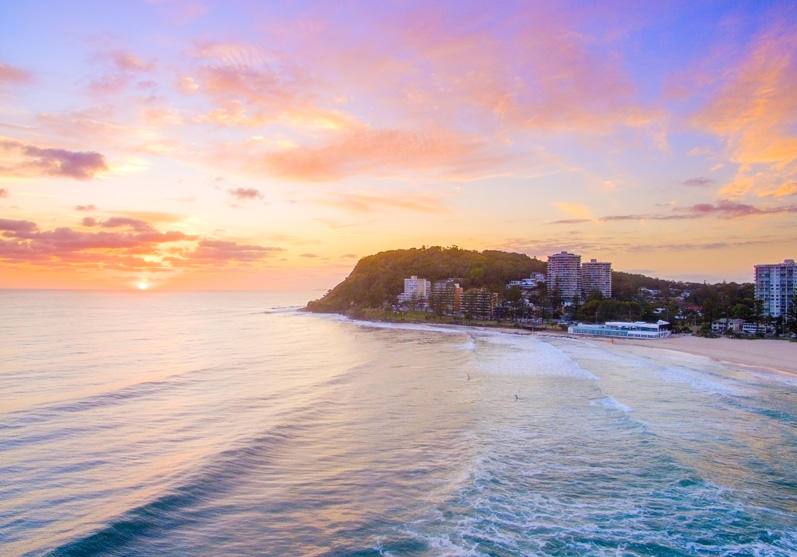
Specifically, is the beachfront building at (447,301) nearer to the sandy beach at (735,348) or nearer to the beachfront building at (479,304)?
the beachfront building at (479,304)

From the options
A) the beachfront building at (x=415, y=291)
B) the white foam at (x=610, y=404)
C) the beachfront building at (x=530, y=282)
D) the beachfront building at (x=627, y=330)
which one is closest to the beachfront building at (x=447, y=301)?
the beachfront building at (x=415, y=291)

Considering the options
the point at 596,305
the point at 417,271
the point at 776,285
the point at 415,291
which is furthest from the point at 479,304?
the point at 776,285

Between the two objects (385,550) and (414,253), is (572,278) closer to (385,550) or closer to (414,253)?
(414,253)

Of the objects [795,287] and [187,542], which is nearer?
[187,542]

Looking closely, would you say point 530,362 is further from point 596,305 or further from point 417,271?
point 417,271

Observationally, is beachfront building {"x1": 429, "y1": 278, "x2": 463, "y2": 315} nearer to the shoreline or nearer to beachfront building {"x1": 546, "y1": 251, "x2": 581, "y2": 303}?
beachfront building {"x1": 546, "y1": 251, "x2": 581, "y2": 303}

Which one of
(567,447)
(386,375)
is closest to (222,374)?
(386,375)
